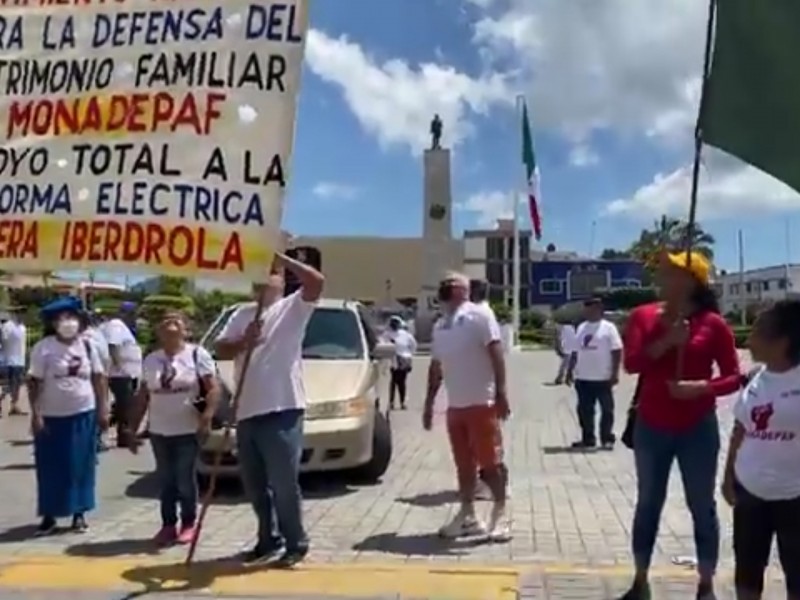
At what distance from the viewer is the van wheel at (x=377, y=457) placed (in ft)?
35.7

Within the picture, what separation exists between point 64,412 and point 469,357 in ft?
9.35

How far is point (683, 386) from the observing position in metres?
5.64

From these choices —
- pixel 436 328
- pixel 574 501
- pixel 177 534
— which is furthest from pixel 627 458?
pixel 177 534

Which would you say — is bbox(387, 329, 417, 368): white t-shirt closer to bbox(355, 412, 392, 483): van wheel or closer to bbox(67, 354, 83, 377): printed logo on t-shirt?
bbox(355, 412, 392, 483): van wheel

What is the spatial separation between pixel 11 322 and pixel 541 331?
5375 centimetres

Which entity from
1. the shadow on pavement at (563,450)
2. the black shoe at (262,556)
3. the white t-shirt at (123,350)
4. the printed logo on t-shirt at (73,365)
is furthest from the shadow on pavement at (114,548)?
the shadow on pavement at (563,450)

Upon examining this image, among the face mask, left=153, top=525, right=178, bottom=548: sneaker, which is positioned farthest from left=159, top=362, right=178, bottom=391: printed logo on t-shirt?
the face mask

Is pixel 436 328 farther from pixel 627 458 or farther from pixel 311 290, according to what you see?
pixel 627 458

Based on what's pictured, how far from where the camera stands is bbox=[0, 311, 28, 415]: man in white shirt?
18188 mm

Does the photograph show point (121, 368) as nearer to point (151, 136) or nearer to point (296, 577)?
point (296, 577)

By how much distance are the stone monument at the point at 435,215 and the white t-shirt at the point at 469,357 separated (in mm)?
45878

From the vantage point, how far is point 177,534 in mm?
8078

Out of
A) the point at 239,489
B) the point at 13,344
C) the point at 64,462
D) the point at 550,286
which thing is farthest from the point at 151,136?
the point at 550,286

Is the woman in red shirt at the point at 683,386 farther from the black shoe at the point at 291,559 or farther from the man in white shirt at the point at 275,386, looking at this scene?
the black shoe at the point at 291,559
